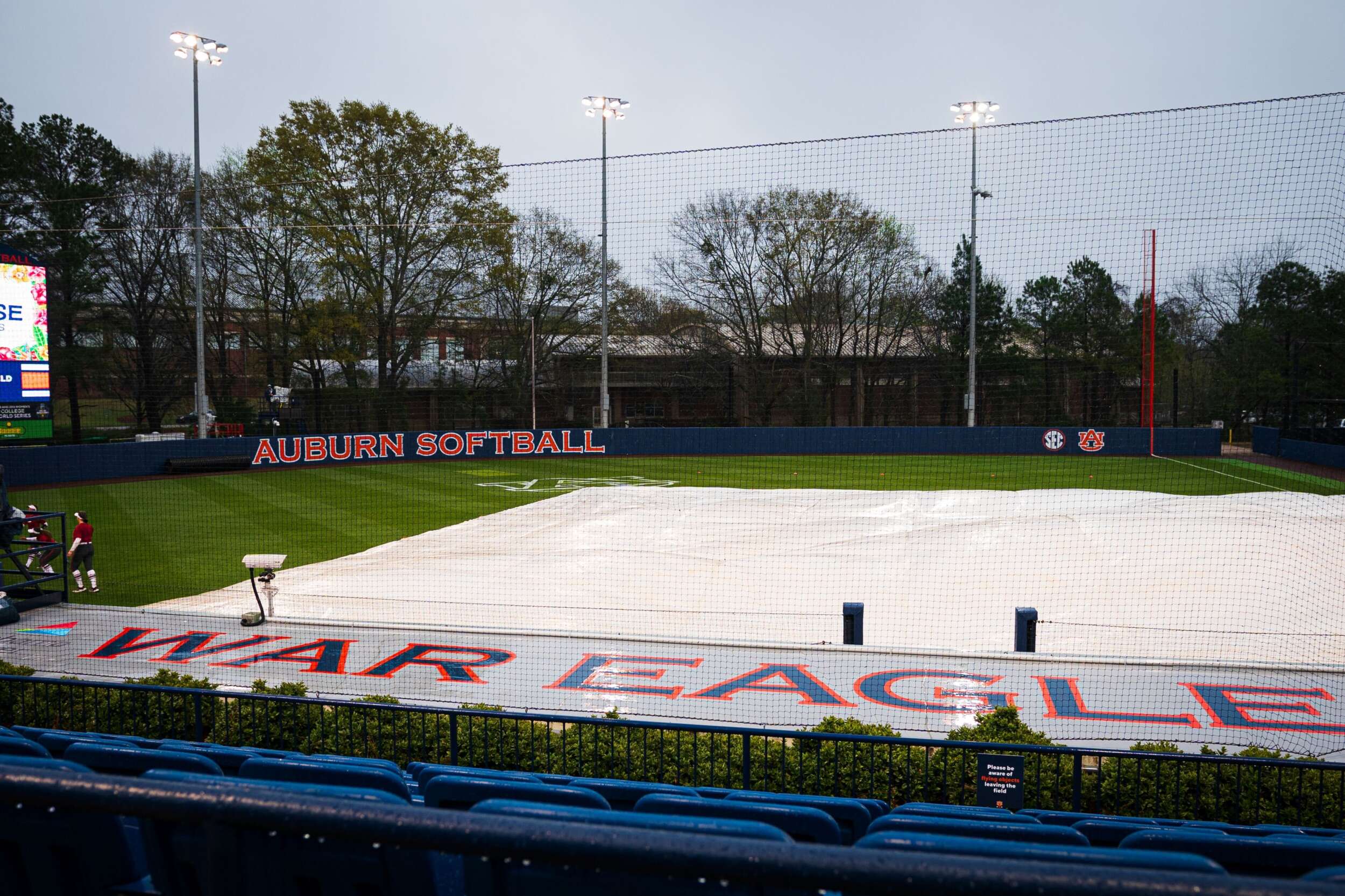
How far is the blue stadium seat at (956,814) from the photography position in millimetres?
3793

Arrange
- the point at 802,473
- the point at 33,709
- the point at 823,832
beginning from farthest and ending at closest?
the point at 802,473
the point at 33,709
the point at 823,832

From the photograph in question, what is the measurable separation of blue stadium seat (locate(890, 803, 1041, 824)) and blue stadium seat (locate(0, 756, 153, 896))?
292cm

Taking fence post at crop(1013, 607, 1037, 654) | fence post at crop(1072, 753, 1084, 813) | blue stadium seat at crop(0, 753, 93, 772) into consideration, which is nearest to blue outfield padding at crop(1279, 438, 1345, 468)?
fence post at crop(1013, 607, 1037, 654)

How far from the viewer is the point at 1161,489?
25344mm

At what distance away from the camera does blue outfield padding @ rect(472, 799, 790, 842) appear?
79.0 inches

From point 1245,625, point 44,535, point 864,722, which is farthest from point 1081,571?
point 44,535

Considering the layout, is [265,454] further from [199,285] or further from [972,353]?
[972,353]

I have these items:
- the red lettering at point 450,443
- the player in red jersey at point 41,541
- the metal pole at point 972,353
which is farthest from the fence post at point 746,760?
the red lettering at point 450,443

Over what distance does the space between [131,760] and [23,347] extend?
46.5 ft

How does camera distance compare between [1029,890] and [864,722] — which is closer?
[1029,890]

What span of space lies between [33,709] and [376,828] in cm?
770

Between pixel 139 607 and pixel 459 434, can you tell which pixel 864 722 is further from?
pixel 459 434

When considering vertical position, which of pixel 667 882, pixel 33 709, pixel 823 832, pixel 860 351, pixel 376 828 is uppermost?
pixel 860 351

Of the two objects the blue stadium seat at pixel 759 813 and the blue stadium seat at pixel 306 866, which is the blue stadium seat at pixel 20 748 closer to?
the blue stadium seat at pixel 306 866
